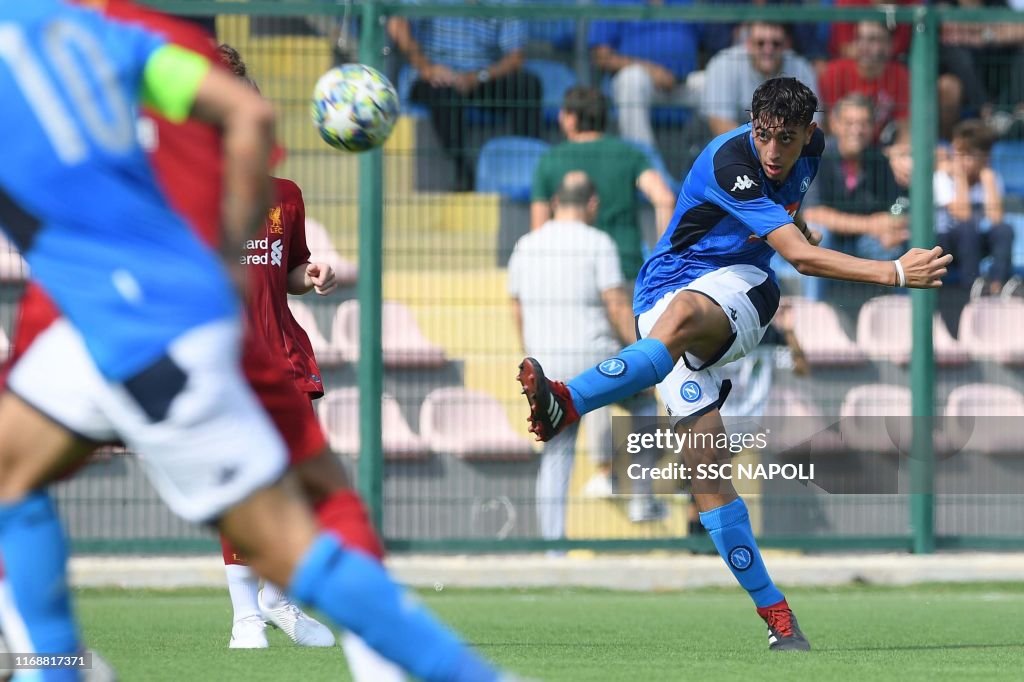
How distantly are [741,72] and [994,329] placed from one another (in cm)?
234

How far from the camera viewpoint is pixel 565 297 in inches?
420

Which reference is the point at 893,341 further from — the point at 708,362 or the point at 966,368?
the point at 708,362

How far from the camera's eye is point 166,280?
11.9 feet

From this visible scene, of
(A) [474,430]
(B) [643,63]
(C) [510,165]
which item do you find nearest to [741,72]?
(B) [643,63]

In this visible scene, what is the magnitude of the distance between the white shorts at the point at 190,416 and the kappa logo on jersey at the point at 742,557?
12.9 ft

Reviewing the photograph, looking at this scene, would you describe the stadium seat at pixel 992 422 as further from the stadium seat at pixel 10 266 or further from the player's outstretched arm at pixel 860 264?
the stadium seat at pixel 10 266

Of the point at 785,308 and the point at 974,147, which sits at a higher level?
the point at 974,147

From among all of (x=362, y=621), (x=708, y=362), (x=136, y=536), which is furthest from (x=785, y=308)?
(x=362, y=621)

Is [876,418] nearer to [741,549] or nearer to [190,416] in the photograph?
[741,549]

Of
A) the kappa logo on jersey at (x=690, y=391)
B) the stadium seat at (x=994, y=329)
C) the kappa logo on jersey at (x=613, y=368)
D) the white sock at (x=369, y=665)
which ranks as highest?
the stadium seat at (x=994, y=329)

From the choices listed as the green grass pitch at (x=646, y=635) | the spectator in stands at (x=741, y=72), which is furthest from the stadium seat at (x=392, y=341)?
the spectator in stands at (x=741, y=72)

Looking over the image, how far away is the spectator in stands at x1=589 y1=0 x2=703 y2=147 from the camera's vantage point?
35.6ft

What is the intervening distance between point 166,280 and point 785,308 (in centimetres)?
767

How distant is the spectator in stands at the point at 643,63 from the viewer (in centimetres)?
1084
